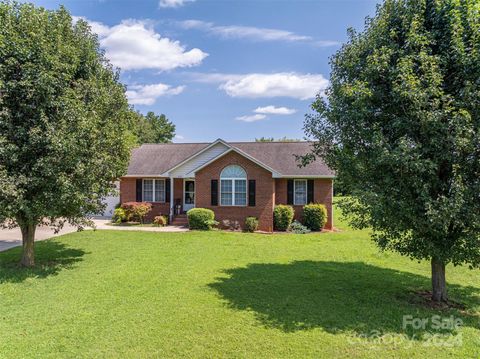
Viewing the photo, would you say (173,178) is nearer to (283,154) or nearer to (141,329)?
(283,154)

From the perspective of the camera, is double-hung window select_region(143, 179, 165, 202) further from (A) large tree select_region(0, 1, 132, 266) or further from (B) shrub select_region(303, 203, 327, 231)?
(A) large tree select_region(0, 1, 132, 266)

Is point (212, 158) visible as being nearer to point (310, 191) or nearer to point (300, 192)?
point (300, 192)

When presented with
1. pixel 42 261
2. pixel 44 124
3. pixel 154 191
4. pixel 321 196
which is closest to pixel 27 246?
pixel 42 261

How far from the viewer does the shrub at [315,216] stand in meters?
18.8

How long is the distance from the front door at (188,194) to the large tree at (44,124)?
36.7ft

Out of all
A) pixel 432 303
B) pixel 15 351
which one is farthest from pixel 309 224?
pixel 15 351

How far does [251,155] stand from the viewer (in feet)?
73.3

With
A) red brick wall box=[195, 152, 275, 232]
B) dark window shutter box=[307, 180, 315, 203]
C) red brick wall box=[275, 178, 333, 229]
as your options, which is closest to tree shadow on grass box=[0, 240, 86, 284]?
red brick wall box=[195, 152, 275, 232]

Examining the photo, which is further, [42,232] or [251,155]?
[251,155]

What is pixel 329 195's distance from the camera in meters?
19.9

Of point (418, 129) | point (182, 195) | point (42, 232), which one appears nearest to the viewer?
point (418, 129)

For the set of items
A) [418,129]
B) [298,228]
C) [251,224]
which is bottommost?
[298,228]

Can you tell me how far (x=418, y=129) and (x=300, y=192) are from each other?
13.3m

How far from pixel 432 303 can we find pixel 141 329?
6.49 meters
